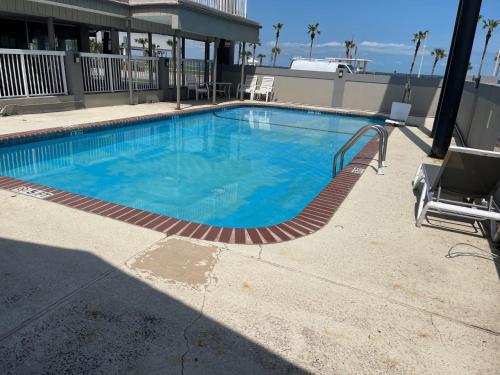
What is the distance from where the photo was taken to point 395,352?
1.99 metres

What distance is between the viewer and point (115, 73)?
12031mm

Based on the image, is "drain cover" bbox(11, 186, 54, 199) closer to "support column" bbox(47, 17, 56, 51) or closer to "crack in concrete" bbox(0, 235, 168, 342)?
"crack in concrete" bbox(0, 235, 168, 342)

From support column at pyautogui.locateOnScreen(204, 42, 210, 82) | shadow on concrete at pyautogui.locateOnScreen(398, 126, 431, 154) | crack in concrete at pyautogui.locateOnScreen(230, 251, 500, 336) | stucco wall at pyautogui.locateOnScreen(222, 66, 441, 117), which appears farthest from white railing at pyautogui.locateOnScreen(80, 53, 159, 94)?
crack in concrete at pyautogui.locateOnScreen(230, 251, 500, 336)

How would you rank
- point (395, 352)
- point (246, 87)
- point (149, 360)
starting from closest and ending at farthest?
point (149, 360) < point (395, 352) < point (246, 87)

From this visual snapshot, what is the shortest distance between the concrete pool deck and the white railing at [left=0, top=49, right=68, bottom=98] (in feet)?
23.7

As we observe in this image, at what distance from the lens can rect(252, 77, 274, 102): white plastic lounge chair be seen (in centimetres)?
1662

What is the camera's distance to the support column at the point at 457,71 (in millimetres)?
6334

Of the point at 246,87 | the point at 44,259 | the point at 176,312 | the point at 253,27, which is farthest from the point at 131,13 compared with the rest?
the point at 176,312

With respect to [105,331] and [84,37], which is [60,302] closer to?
[105,331]

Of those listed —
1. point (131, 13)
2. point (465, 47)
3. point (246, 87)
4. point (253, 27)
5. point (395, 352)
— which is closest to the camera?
point (395, 352)

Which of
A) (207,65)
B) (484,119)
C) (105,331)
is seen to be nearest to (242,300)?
(105,331)

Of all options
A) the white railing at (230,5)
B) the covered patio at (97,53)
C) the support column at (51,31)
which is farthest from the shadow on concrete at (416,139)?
the support column at (51,31)

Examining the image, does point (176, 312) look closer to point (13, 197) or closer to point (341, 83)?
point (13, 197)

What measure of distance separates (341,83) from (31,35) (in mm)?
12439
